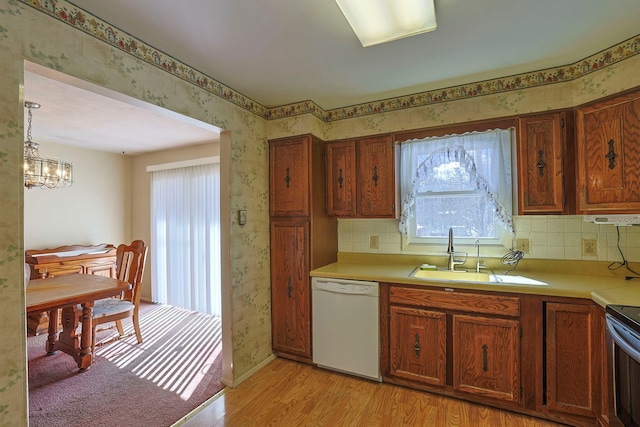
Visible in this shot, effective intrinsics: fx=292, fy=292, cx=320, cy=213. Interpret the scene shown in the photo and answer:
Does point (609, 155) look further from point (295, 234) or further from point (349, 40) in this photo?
point (295, 234)

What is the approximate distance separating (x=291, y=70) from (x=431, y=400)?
2577mm

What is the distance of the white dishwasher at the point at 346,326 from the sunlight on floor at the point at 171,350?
3.55 feet

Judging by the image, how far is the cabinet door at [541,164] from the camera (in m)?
2.10

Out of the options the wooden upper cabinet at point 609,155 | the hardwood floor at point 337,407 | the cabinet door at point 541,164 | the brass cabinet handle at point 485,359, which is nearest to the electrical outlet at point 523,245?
the cabinet door at point 541,164

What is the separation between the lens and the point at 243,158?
2.50 m

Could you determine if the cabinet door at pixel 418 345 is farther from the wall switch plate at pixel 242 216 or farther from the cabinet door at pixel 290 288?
the wall switch plate at pixel 242 216

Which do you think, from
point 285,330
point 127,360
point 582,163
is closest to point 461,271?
point 582,163

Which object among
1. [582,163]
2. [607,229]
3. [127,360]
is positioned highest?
[582,163]

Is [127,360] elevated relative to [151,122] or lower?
lower

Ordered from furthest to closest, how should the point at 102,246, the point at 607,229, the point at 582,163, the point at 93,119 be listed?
the point at 102,246 → the point at 93,119 → the point at 607,229 → the point at 582,163

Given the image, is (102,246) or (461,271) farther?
(102,246)

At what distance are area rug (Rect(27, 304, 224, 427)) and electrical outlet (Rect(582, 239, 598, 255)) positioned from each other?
9.83 ft

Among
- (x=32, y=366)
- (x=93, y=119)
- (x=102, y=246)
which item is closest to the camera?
(x=32, y=366)

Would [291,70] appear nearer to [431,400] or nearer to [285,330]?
[285,330]
